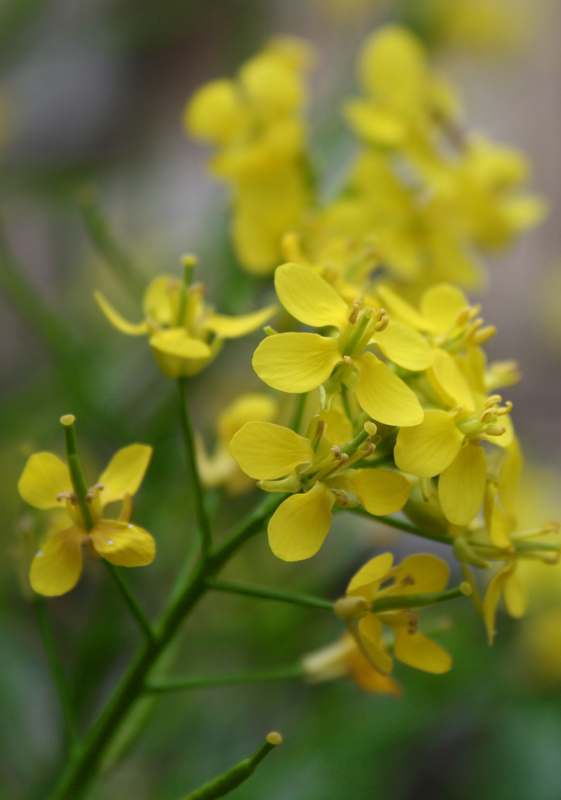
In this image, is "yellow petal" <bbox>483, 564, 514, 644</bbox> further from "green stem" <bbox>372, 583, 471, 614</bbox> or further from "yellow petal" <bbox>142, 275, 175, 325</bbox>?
"yellow petal" <bbox>142, 275, 175, 325</bbox>

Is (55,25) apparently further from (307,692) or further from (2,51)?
(307,692)

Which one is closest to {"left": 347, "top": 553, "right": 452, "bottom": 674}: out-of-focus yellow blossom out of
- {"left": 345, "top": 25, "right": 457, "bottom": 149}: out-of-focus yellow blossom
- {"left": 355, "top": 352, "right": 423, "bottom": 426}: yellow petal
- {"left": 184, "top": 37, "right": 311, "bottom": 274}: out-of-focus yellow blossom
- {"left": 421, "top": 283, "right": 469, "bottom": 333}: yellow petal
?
{"left": 355, "top": 352, "right": 423, "bottom": 426}: yellow petal

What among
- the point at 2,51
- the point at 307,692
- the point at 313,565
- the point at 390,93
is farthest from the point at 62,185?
the point at 307,692

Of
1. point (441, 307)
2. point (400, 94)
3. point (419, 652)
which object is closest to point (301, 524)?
point (419, 652)

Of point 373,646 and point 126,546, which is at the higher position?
point 126,546

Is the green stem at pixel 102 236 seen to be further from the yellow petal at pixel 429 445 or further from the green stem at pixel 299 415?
the yellow petal at pixel 429 445

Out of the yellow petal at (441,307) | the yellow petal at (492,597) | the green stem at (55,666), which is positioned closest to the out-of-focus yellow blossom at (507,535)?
the yellow petal at (492,597)

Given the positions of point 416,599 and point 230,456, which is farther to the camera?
point 230,456

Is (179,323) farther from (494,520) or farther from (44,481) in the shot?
(494,520)
